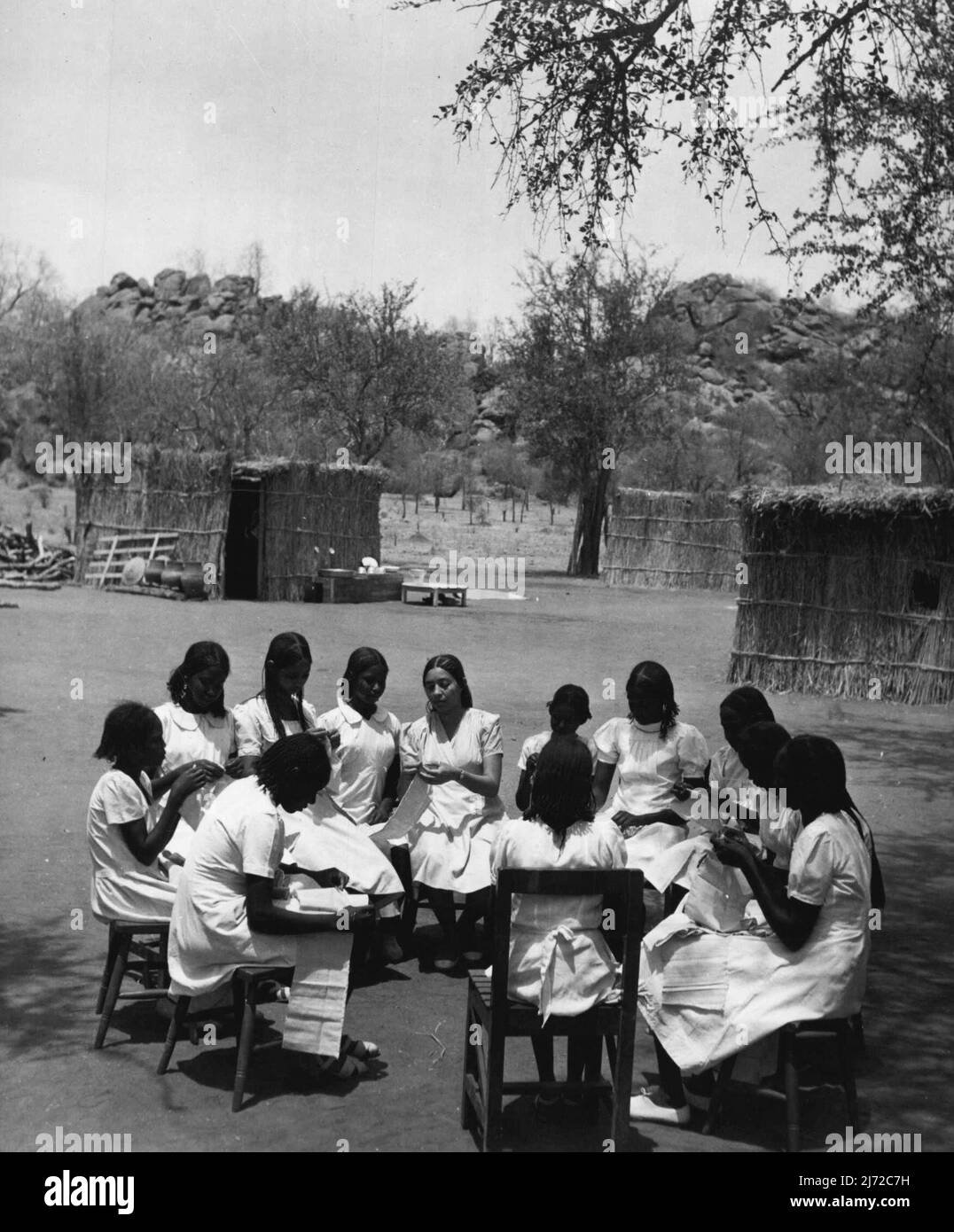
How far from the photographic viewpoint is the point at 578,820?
457cm

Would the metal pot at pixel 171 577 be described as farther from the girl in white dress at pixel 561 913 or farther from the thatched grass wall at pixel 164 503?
the girl in white dress at pixel 561 913

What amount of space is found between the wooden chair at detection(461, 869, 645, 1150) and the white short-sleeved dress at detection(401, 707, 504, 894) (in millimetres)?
1749

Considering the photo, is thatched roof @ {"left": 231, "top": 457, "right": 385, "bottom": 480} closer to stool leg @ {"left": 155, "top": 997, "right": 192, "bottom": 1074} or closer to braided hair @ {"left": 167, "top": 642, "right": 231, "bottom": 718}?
braided hair @ {"left": 167, "top": 642, "right": 231, "bottom": 718}

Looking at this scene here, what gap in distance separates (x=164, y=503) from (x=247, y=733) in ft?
67.8

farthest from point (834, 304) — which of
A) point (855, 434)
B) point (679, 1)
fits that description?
point (679, 1)

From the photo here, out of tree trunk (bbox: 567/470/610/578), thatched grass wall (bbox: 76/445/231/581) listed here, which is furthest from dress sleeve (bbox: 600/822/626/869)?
tree trunk (bbox: 567/470/610/578)

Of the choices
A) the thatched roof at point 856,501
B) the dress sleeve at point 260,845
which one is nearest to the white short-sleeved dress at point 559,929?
the dress sleeve at point 260,845

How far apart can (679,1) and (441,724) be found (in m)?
5.20

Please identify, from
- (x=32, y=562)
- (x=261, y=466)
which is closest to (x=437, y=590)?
(x=261, y=466)

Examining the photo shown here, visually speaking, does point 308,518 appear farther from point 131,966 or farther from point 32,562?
point 131,966

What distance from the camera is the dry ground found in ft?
14.5

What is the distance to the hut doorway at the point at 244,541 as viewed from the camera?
25828 millimetres

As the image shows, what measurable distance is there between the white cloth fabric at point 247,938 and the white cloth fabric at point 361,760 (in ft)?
6.09

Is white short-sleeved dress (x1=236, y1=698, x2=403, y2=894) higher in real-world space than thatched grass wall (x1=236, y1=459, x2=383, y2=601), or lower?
lower
